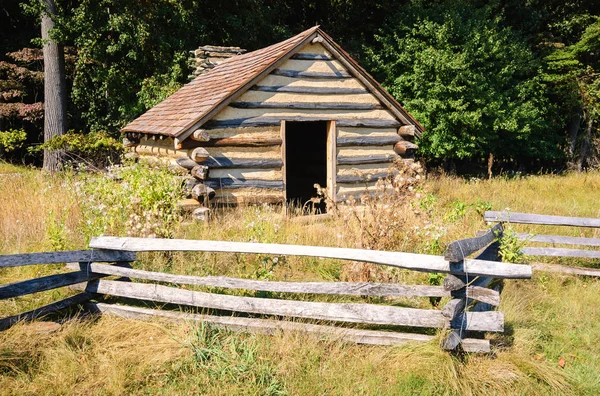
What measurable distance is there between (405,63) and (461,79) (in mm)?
2370

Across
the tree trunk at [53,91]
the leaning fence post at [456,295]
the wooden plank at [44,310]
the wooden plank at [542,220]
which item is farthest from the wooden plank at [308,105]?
the tree trunk at [53,91]

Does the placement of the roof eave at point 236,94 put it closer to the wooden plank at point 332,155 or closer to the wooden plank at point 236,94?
the wooden plank at point 236,94

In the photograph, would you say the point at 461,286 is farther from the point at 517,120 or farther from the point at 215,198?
the point at 517,120

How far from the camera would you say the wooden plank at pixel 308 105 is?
364 inches

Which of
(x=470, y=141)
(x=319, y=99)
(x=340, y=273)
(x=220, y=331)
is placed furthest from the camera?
(x=470, y=141)

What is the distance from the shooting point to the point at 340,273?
19.9ft

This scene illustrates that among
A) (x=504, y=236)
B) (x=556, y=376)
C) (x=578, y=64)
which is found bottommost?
(x=556, y=376)

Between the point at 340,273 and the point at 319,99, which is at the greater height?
the point at 319,99

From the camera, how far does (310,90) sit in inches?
387

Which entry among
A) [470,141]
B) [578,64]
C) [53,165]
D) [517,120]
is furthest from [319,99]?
[578,64]

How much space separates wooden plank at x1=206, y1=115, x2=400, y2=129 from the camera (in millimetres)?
9025

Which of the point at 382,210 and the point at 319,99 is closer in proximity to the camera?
the point at 382,210

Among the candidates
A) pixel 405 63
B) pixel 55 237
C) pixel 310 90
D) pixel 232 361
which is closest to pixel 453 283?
pixel 232 361

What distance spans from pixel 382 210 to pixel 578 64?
15.9 meters
